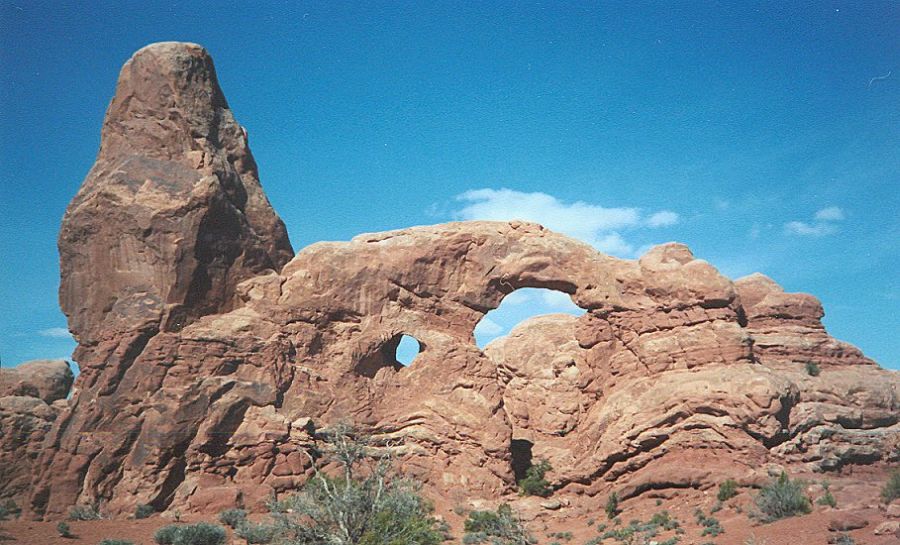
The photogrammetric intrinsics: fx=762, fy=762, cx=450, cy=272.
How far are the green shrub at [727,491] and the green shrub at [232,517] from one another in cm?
1436

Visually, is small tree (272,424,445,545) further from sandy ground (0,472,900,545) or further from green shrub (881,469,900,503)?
green shrub (881,469,900,503)

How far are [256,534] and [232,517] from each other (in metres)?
2.50

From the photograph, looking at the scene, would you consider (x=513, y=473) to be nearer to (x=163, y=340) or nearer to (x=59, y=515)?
(x=163, y=340)

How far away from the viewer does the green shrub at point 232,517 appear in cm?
2284

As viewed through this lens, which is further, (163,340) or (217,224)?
(217,224)

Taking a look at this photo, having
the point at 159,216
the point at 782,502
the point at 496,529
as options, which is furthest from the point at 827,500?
the point at 159,216

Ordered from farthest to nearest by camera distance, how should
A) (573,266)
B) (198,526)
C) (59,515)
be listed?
(573,266)
(59,515)
(198,526)

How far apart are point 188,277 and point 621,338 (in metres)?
16.1

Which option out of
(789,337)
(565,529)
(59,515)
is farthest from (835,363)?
(59,515)

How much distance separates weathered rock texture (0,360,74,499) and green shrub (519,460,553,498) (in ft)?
55.1

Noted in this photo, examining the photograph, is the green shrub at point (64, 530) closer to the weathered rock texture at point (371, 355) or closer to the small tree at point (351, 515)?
the weathered rock texture at point (371, 355)

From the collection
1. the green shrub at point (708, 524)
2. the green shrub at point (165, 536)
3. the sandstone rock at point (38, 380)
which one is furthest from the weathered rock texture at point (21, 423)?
the green shrub at point (708, 524)

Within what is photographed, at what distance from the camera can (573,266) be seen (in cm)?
3008

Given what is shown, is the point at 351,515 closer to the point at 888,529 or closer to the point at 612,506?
the point at 612,506
